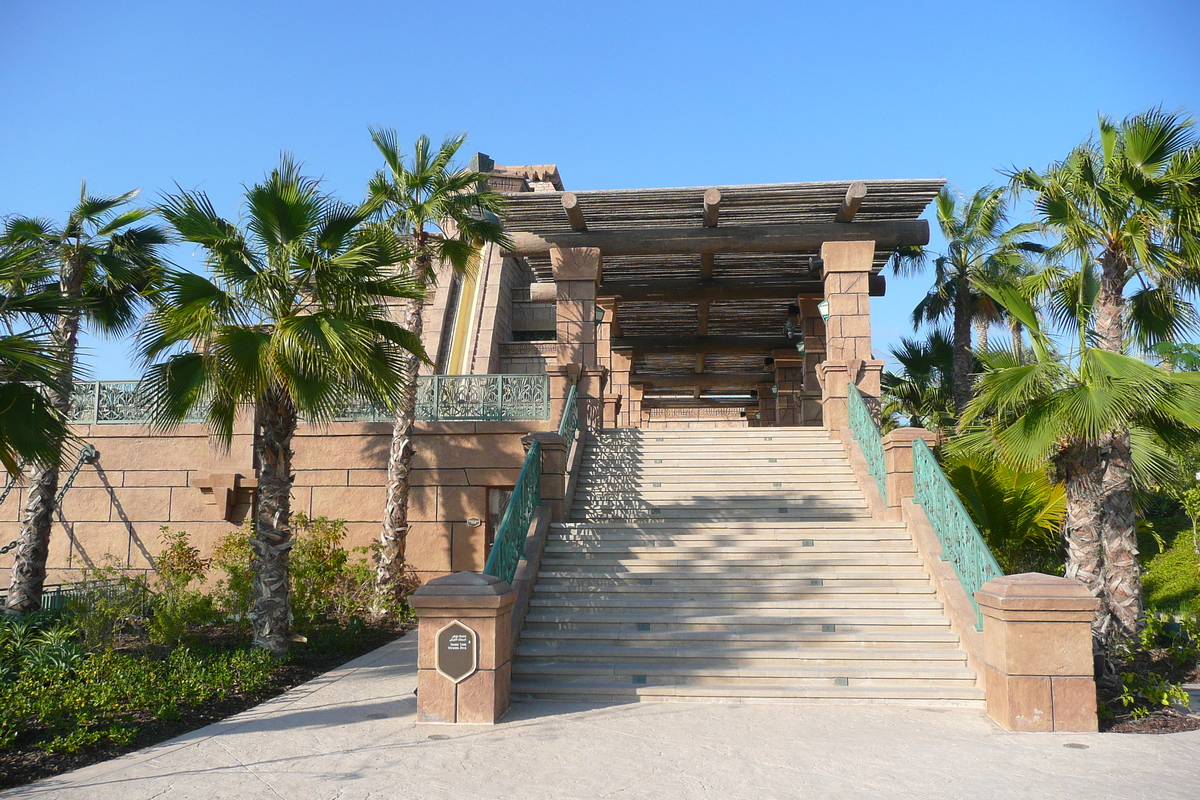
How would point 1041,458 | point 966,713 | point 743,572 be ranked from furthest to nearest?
1. point 743,572
2. point 1041,458
3. point 966,713

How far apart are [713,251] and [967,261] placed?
7.50m

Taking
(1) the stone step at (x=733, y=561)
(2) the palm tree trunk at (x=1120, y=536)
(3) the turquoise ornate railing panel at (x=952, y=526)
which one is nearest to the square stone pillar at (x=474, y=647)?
(1) the stone step at (x=733, y=561)

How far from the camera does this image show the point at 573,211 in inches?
567

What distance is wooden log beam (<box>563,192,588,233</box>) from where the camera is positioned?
14055 mm

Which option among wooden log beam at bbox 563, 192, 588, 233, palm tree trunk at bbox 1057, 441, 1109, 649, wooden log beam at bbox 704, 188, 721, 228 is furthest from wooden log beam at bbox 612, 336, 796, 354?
palm tree trunk at bbox 1057, 441, 1109, 649

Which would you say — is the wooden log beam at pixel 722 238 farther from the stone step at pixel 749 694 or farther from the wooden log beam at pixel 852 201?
the stone step at pixel 749 694

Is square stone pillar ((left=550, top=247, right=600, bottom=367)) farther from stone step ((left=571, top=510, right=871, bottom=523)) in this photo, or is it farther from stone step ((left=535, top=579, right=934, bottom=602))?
stone step ((left=535, top=579, right=934, bottom=602))

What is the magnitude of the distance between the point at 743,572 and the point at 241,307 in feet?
20.7

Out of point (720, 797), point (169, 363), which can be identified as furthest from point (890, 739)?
point (169, 363)

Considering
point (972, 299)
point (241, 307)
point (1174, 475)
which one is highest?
point (972, 299)

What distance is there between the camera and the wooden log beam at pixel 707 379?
28.3m

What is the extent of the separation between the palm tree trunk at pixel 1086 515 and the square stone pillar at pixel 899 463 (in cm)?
A: 155

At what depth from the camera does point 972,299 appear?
19594 millimetres

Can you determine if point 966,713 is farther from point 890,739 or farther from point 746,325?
point 746,325
